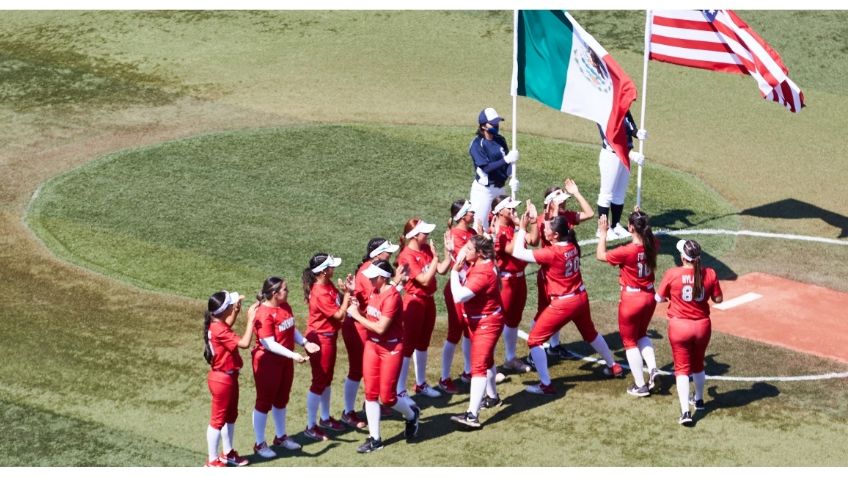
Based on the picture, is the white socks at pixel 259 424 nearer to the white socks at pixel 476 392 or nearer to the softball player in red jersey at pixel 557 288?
the white socks at pixel 476 392

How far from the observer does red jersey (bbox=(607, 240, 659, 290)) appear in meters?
14.1

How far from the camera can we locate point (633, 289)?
14.2m

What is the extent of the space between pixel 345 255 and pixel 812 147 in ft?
33.7

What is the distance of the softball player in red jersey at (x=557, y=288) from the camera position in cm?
1406

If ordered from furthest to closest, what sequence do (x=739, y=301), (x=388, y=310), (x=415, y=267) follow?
(x=739, y=301) → (x=415, y=267) → (x=388, y=310)

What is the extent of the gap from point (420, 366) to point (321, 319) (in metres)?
1.74

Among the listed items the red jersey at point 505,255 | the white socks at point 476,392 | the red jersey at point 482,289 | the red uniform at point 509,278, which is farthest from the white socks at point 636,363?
the white socks at point 476,392

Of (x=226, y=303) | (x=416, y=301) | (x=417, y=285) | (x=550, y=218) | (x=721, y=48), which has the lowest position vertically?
(x=416, y=301)

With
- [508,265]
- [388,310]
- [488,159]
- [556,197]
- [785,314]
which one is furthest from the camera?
[488,159]

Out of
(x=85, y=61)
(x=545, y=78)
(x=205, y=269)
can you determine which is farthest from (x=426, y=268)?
(x=85, y=61)

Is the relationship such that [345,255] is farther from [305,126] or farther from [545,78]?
[305,126]

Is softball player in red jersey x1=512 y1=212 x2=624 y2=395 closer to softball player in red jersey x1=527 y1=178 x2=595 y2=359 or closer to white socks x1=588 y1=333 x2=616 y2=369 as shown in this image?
white socks x1=588 y1=333 x2=616 y2=369

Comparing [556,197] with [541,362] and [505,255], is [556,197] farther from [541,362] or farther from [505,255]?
[541,362]

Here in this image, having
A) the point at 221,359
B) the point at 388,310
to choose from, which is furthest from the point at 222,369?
the point at 388,310
